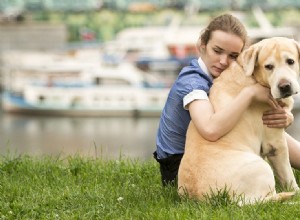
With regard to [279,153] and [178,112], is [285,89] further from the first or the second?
[178,112]

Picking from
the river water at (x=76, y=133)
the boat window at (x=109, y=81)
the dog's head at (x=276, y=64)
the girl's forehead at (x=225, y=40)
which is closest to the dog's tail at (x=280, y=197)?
the dog's head at (x=276, y=64)

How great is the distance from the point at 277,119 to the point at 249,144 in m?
0.18

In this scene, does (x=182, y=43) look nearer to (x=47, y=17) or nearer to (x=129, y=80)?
(x=129, y=80)

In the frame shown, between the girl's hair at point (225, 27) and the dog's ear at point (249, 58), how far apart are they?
0.21m

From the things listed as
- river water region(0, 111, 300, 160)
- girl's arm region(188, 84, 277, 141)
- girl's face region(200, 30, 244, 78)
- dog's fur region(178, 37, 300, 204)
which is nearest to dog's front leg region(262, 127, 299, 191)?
dog's fur region(178, 37, 300, 204)

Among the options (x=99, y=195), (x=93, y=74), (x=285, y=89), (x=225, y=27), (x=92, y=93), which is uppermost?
(x=225, y=27)

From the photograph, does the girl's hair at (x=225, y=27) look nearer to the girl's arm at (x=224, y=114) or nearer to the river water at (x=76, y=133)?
the girl's arm at (x=224, y=114)

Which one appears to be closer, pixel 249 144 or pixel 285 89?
pixel 285 89

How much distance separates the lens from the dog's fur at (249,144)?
399cm

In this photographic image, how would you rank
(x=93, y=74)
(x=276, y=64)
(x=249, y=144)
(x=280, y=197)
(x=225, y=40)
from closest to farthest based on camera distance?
(x=280, y=197) < (x=276, y=64) < (x=249, y=144) < (x=225, y=40) < (x=93, y=74)

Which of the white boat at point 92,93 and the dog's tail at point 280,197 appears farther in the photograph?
the white boat at point 92,93

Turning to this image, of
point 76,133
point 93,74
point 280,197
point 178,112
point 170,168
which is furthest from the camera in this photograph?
point 93,74

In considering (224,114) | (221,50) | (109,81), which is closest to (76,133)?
(109,81)

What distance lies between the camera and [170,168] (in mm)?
4586
